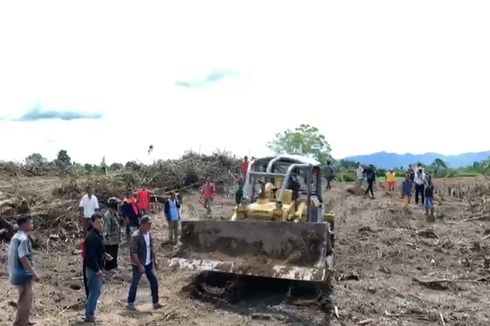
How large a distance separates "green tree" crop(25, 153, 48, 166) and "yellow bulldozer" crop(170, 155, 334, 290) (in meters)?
14.4

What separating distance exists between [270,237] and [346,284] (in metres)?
2.26

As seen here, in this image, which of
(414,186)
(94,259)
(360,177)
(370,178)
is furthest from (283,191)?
(360,177)

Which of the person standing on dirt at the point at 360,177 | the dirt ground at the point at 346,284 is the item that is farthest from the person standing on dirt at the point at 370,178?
the dirt ground at the point at 346,284

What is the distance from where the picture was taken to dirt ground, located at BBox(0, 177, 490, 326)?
9570mm

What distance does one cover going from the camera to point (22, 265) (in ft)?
26.3

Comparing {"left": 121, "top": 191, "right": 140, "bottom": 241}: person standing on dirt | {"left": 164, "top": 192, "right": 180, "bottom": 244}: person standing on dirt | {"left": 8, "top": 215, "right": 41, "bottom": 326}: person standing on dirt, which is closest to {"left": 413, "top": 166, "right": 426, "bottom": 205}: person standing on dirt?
{"left": 164, "top": 192, "right": 180, "bottom": 244}: person standing on dirt

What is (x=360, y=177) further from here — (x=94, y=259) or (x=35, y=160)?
(x=94, y=259)

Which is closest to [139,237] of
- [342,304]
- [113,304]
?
[113,304]

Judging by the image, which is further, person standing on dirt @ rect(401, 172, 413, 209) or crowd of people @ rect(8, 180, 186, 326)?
person standing on dirt @ rect(401, 172, 413, 209)

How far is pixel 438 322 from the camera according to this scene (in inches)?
383

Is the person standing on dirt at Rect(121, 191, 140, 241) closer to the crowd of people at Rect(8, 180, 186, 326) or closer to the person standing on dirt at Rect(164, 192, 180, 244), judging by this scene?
the person standing on dirt at Rect(164, 192, 180, 244)

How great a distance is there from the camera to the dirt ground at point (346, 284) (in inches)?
377

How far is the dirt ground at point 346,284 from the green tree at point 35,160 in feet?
10.8

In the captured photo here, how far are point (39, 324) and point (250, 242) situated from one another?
3.54 m
